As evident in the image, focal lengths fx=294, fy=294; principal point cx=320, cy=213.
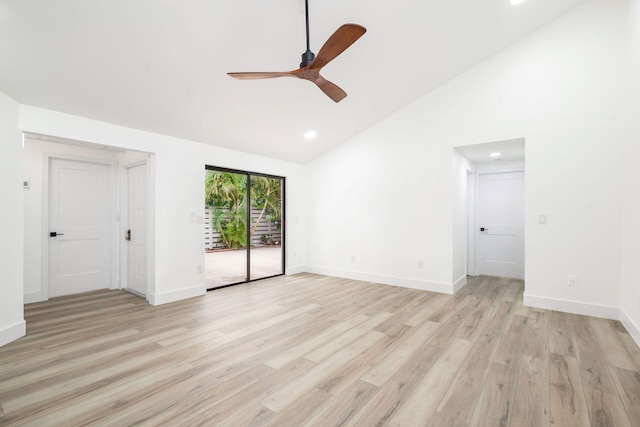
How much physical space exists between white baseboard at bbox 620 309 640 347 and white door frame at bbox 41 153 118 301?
6917 mm

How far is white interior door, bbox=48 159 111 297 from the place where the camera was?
4.54 meters

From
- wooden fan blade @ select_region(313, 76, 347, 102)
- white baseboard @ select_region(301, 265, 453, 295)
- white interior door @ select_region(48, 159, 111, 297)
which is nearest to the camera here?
wooden fan blade @ select_region(313, 76, 347, 102)

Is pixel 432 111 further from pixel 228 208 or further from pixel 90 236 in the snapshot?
pixel 90 236

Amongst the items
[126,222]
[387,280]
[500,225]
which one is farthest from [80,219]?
[500,225]

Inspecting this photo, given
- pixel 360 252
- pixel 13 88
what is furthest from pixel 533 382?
pixel 13 88

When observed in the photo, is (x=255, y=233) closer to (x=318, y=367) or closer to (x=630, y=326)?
(x=318, y=367)

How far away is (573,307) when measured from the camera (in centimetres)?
370

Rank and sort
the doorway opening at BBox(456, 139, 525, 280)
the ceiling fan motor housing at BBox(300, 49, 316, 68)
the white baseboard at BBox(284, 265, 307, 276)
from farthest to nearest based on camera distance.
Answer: the white baseboard at BBox(284, 265, 307, 276), the doorway opening at BBox(456, 139, 525, 280), the ceiling fan motor housing at BBox(300, 49, 316, 68)

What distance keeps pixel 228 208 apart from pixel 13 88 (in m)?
3.81

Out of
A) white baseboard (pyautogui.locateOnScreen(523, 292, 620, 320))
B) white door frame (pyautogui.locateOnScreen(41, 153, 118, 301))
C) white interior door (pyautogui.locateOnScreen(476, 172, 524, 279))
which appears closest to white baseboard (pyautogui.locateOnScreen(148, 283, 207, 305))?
white door frame (pyautogui.locateOnScreen(41, 153, 118, 301))

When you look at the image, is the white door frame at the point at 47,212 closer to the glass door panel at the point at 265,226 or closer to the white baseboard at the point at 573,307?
the glass door panel at the point at 265,226

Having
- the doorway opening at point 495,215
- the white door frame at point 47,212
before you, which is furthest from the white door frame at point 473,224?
the white door frame at point 47,212

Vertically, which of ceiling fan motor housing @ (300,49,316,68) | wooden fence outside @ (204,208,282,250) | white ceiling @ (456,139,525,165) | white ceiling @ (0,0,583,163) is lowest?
wooden fence outside @ (204,208,282,250)

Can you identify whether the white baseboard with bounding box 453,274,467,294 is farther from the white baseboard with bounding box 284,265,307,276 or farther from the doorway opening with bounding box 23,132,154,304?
the doorway opening with bounding box 23,132,154,304
